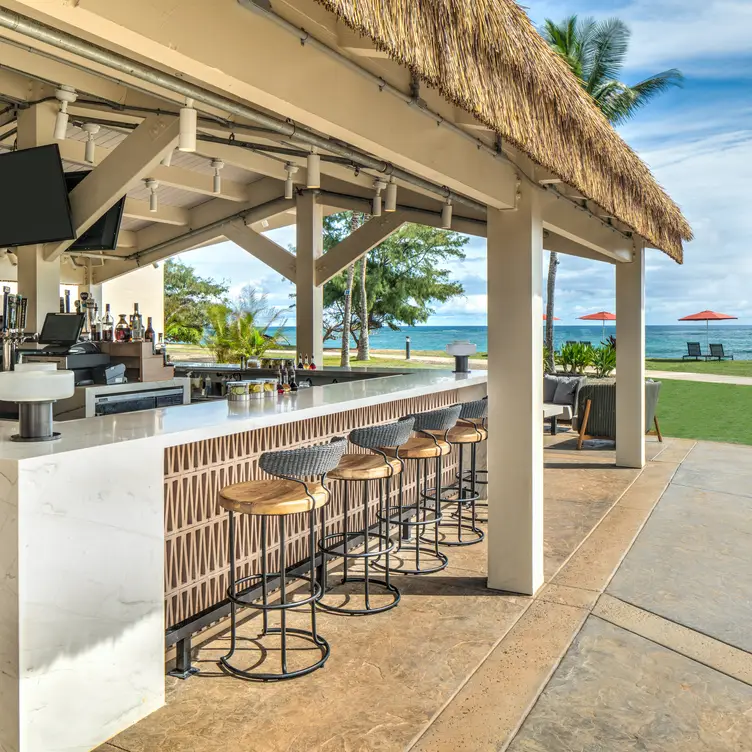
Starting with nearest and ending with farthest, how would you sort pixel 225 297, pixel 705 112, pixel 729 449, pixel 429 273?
1. pixel 729 449
2. pixel 429 273
3. pixel 225 297
4. pixel 705 112

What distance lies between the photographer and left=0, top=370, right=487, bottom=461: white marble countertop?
2.54 m

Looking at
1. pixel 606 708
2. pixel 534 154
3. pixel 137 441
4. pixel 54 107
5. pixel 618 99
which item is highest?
pixel 618 99

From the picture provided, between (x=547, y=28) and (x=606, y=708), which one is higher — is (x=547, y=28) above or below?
above

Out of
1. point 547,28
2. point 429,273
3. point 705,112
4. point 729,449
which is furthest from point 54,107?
point 705,112

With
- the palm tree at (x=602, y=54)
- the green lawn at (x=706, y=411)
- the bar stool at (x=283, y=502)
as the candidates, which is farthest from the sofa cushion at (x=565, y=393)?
the bar stool at (x=283, y=502)

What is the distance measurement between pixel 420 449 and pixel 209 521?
1.51 metres

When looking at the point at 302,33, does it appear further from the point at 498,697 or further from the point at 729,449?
the point at 729,449

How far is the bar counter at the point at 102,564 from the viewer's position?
90.9 inches

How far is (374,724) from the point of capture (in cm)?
268

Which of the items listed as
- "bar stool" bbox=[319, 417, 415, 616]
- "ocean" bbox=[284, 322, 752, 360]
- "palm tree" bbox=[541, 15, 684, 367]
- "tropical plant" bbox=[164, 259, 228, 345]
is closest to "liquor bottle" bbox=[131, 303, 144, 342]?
"bar stool" bbox=[319, 417, 415, 616]

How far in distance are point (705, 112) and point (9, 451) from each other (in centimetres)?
4746

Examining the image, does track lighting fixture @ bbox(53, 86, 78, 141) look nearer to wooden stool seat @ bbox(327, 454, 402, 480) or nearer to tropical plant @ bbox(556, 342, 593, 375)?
wooden stool seat @ bbox(327, 454, 402, 480)

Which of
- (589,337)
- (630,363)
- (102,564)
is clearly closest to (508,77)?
(102,564)

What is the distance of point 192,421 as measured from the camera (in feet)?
10.7
